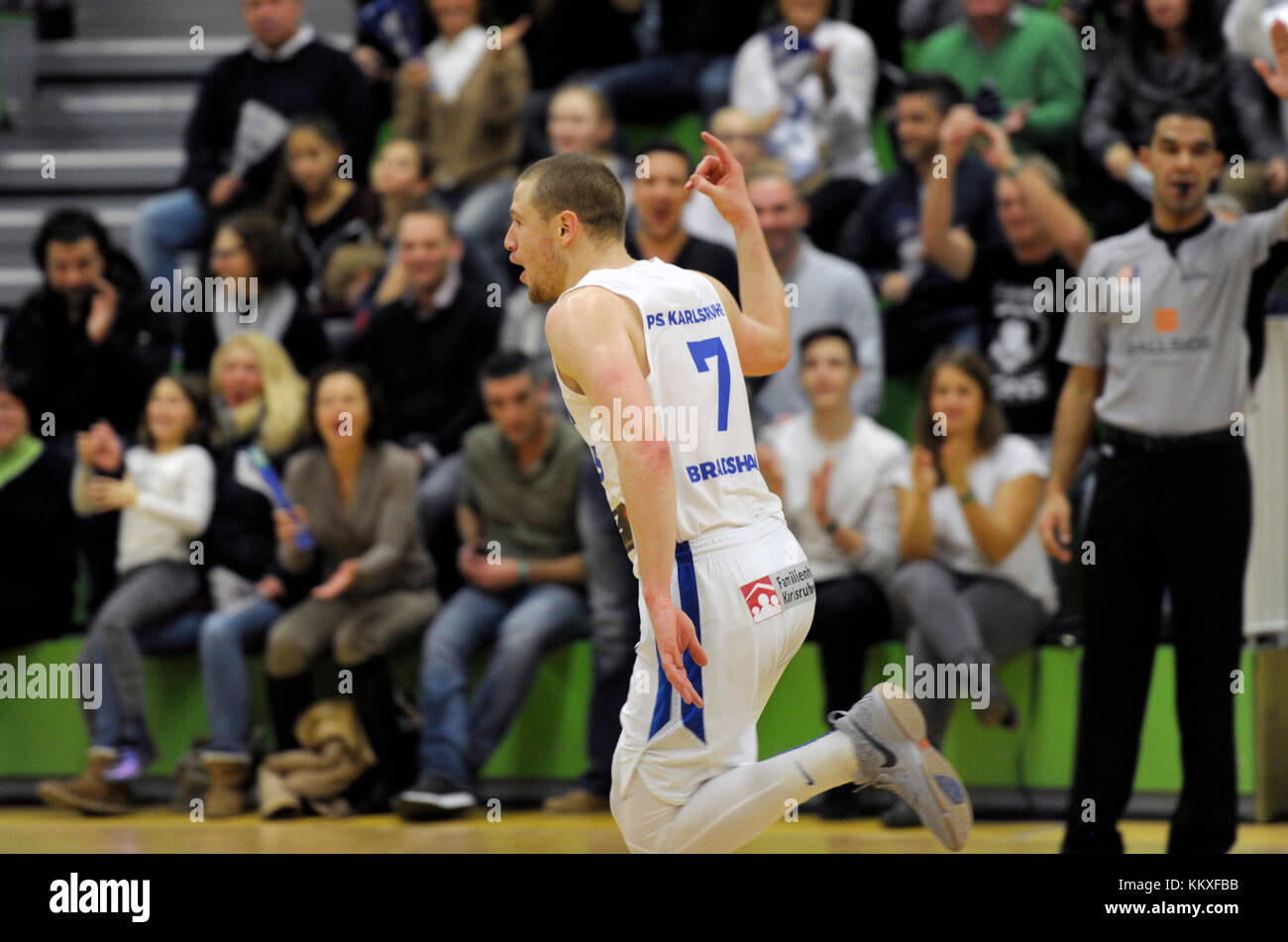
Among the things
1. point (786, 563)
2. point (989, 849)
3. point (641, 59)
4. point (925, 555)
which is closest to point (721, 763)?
point (786, 563)

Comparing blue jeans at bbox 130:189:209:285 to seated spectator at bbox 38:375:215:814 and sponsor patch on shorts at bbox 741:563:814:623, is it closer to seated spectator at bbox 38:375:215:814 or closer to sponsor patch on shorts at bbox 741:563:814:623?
seated spectator at bbox 38:375:215:814

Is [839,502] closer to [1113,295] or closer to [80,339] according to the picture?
[1113,295]

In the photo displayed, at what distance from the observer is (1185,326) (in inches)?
207

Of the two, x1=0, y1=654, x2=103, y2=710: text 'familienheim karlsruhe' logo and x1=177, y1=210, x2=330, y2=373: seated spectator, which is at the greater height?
x1=177, y1=210, x2=330, y2=373: seated spectator

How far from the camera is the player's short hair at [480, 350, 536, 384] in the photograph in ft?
22.6

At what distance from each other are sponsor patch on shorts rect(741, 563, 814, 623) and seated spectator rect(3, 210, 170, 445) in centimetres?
474

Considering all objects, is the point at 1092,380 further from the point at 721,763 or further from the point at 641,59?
the point at 641,59

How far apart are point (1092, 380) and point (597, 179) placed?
7.42ft

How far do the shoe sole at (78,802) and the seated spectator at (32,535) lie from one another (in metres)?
0.73

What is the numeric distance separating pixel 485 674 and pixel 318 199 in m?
2.89

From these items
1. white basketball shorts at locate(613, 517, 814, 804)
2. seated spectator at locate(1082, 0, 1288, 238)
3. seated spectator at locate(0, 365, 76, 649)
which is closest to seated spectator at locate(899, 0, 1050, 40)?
seated spectator at locate(1082, 0, 1288, 238)

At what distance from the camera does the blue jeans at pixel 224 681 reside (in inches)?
275

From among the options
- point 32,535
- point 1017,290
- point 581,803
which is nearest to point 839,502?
point 1017,290

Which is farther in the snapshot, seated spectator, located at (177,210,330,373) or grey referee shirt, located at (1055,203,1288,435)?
seated spectator, located at (177,210,330,373)
